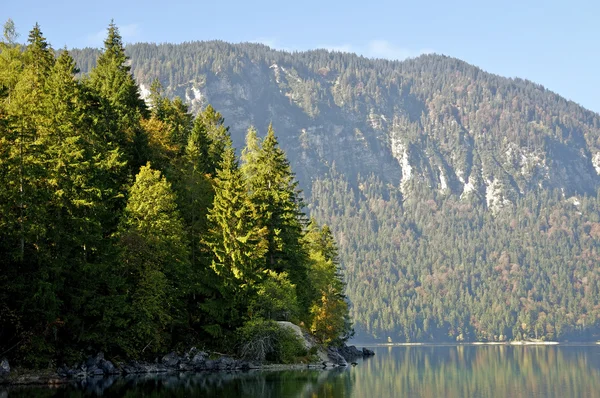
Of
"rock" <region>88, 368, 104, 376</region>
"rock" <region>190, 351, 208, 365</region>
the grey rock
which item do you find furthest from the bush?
"rock" <region>88, 368, 104, 376</region>

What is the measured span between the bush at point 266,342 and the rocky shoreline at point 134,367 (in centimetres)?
95

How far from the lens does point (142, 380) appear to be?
187 ft

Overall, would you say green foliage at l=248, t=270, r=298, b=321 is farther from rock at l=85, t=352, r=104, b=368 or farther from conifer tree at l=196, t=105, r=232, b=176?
conifer tree at l=196, t=105, r=232, b=176

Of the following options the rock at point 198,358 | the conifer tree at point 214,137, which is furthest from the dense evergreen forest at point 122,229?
the rock at point 198,358

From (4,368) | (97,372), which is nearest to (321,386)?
(97,372)

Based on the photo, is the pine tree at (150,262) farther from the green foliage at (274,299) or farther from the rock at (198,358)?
the green foliage at (274,299)

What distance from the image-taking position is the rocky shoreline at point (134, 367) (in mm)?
52156

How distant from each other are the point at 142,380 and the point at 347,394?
15.4 metres

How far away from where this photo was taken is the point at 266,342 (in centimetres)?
7156

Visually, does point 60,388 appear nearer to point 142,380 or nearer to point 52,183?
point 142,380

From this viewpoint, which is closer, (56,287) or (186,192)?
(56,287)

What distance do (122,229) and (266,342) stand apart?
18193 millimetres

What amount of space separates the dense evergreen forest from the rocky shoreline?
1025 millimetres

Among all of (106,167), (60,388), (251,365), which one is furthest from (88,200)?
(251,365)
